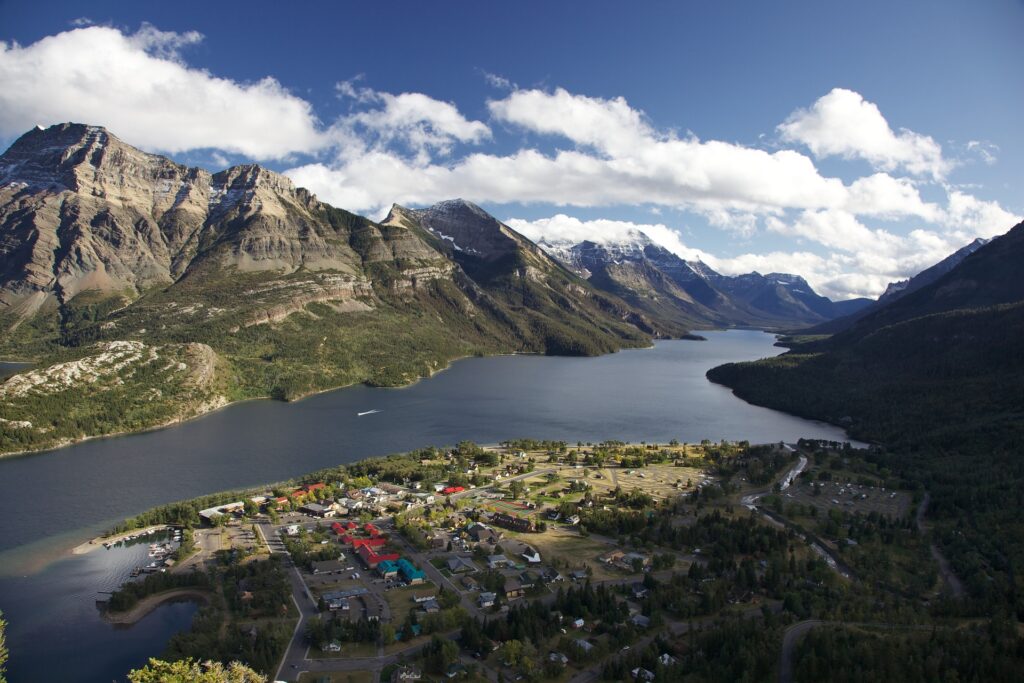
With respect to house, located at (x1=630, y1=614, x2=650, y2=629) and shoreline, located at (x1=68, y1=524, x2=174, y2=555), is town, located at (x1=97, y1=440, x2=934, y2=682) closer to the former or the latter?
house, located at (x1=630, y1=614, x2=650, y2=629)

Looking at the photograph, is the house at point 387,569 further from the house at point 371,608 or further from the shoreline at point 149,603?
Result: the shoreline at point 149,603

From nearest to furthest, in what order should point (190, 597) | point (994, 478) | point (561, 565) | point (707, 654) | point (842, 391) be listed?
1. point (707, 654)
2. point (190, 597)
3. point (561, 565)
4. point (994, 478)
5. point (842, 391)

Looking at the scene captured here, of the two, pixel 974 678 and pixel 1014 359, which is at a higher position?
pixel 1014 359

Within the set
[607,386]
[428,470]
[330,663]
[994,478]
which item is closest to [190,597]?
[330,663]

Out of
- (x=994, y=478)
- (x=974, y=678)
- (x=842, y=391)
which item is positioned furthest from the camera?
(x=842, y=391)

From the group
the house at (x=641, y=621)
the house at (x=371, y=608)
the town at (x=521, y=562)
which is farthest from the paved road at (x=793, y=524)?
the house at (x=371, y=608)

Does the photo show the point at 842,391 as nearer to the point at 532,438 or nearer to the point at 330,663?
the point at 532,438

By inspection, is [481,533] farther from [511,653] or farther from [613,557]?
[511,653]
